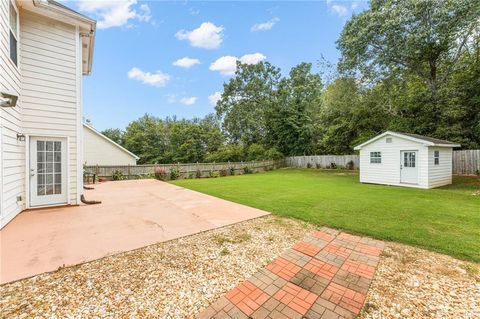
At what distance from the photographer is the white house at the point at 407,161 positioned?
9273 mm

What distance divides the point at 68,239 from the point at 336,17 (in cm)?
1758

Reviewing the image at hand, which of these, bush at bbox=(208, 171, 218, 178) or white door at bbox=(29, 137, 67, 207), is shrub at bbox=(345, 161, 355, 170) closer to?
bush at bbox=(208, 171, 218, 178)

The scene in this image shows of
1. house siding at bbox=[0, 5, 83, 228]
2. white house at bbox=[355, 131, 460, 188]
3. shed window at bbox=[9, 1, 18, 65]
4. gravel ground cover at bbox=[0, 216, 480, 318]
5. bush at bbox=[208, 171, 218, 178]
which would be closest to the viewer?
gravel ground cover at bbox=[0, 216, 480, 318]

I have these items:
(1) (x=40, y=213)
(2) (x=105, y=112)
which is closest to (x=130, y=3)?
(1) (x=40, y=213)

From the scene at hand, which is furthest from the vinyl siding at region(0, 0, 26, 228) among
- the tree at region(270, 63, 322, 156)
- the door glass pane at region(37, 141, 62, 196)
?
the tree at region(270, 63, 322, 156)

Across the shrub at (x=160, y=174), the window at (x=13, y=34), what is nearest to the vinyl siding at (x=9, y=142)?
the window at (x=13, y=34)

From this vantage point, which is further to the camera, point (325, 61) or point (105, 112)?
point (105, 112)

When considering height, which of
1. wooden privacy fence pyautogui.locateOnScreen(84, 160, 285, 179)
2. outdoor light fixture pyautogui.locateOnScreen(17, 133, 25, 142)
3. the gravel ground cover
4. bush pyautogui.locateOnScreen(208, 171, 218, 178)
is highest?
outdoor light fixture pyautogui.locateOnScreen(17, 133, 25, 142)

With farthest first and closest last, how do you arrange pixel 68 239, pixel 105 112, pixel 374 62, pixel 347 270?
1. pixel 105 112
2. pixel 374 62
3. pixel 68 239
4. pixel 347 270

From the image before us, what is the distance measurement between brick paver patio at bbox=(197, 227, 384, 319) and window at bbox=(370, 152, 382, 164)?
8.86 metres

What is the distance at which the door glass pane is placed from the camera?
202 inches

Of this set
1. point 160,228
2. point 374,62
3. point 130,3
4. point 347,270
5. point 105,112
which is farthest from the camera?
point 105,112

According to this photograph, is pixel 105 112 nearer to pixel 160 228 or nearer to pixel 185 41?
pixel 185 41

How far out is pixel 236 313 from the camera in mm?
1970
